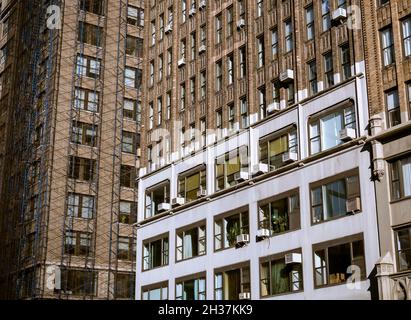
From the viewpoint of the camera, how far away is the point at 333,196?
34000 mm

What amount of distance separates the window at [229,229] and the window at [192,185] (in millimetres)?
2773

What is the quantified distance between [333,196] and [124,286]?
33518 mm

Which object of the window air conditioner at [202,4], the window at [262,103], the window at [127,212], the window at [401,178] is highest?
the window air conditioner at [202,4]

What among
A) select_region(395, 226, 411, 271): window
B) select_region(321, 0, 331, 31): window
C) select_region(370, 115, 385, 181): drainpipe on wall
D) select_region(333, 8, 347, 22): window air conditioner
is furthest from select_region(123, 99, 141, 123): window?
select_region(395, 226, 411, 271): window

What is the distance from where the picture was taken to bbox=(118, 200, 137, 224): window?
6506 centimetres

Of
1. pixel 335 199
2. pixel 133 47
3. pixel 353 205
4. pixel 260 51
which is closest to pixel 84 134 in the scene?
pixel 133 47

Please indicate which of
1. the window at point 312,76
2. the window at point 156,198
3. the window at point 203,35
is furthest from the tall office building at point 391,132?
the window at point 156,198

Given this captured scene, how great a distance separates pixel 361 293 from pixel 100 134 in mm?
38924

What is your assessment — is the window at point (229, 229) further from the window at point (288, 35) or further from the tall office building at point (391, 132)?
the tall office building at point (391, 132)

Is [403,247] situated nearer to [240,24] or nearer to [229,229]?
[229,229]

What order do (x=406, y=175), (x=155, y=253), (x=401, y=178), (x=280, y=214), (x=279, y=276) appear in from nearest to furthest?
(x=406, y=175)
(x=401, y=178)
(x=279, y=276)
(x=280, y=214)
(x=155, y=253)

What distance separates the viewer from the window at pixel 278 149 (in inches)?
1463

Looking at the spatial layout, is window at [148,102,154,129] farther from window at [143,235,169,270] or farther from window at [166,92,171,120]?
window at [143,235,169,270]
